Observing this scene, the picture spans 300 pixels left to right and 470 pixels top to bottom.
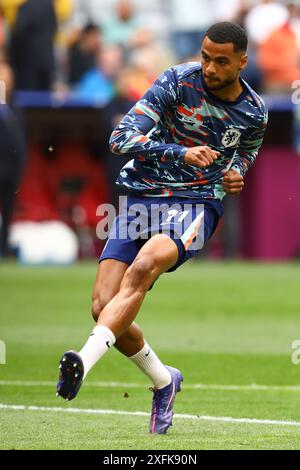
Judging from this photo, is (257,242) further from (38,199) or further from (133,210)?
(133,210)

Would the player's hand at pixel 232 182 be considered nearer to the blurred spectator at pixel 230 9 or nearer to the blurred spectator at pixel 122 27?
the blurred spectator at pixel 230 9

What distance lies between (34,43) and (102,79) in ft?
4.81

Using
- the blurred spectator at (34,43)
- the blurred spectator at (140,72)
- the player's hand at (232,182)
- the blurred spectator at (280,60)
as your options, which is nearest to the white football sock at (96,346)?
the player's hand at (232,182)

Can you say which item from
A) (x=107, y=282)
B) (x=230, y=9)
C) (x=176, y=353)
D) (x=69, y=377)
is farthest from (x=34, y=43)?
(x=69, y=377)

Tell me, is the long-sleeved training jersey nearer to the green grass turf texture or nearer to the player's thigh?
the player's thigh

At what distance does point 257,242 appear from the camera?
937 inches

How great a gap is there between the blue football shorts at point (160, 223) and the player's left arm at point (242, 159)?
198mm

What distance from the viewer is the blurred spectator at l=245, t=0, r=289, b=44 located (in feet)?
78.7

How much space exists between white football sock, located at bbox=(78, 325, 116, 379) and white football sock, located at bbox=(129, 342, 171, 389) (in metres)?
0.76

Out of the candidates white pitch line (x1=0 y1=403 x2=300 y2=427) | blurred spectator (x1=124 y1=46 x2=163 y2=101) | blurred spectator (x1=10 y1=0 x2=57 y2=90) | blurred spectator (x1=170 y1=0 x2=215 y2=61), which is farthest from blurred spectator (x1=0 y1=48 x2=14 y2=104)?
white pitch line (x1=0 y1=403 x2=300 y2=427)

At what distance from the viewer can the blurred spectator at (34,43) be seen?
2242cm

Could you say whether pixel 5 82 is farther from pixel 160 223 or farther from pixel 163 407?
pixel 163 407

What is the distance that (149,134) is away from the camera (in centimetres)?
885

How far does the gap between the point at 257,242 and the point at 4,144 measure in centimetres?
511
